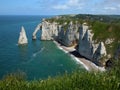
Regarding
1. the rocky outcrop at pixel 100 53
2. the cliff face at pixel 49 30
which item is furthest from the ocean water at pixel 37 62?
the cliff face at pixel 49 30

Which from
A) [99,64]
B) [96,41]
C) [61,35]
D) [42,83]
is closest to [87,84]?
[42,83]

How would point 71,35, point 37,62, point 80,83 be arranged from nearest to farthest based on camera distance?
point 80,83
point 37,62
point 71,35

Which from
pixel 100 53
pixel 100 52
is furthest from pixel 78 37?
pixel 100 53

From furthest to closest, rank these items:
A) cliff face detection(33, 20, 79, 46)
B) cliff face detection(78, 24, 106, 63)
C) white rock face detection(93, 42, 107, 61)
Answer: cliff face detection(33, 20, 79, 46) → cliff face detection(78, 24, 106, 63) → white rock face detection(93, 42, 107, 61)

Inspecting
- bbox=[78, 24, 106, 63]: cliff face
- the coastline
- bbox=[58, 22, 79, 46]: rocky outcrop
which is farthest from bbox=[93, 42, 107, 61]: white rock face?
bbox=[58, 22, 79, 46]: rocky outcrop

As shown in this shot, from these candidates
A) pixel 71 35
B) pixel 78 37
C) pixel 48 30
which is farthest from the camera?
pixel 48 30

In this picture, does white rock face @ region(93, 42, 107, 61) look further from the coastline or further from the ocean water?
the ocean water

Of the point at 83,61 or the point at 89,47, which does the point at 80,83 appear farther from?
the point at 89,47

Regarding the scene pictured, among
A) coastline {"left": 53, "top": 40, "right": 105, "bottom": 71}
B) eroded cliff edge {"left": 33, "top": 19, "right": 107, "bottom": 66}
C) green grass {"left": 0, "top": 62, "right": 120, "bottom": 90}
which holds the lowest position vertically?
coastline {"left": 53, "top": 40, "right": 105, "bottom": 71}

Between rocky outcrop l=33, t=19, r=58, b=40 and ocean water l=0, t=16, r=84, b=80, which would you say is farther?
rocky outcrop l=33, t=19, r=58, b=40
